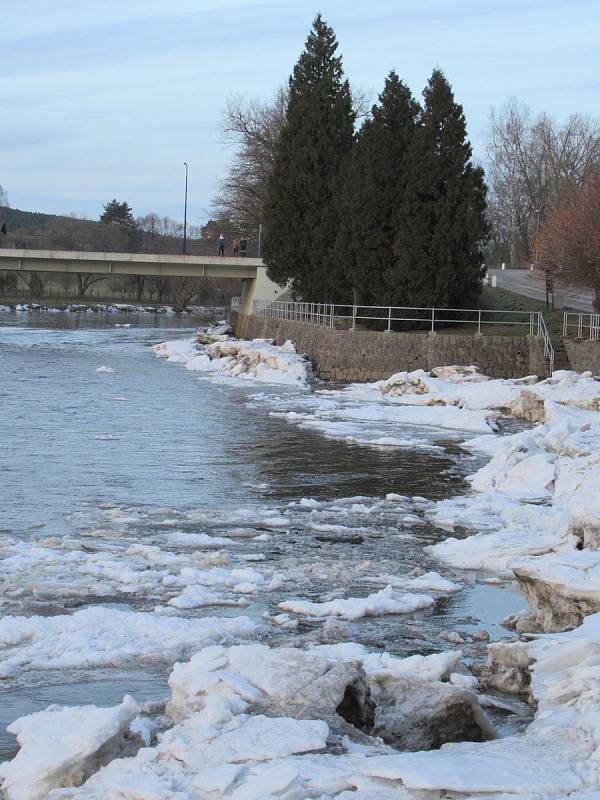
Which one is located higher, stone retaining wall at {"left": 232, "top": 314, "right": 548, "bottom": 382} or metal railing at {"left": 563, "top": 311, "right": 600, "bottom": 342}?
metal railing at {"left": 563, "top": 311, "right": 600, "bottom": 342}

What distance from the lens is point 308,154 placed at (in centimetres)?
4678

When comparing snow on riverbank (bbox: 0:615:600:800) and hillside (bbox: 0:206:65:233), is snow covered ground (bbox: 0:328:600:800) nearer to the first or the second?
snow on riverbank (bbox: 0:615:600:800)

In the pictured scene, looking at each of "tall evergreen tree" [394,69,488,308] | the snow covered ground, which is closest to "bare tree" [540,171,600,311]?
"tall evergreen tree" [394,69,488,308]

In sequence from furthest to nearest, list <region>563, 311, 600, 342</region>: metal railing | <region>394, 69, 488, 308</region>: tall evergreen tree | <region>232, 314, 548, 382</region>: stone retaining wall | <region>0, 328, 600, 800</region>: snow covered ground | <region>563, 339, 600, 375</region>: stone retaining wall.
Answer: <region>394, 69, 488, 308</region>: tall evergreen tree
<region>232, 314, 548, 382</region>: stone retaining wall
<region>563, 311, 600, 342</region>: metal railing
<region>563, 339, 600, 375</region>: stone retaining wall
<region>0, 328, 600, 800</region>: snow covered ground

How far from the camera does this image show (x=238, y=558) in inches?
454

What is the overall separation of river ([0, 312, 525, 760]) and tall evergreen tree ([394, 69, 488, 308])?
10148 millimetres

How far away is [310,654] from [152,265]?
2273 inches

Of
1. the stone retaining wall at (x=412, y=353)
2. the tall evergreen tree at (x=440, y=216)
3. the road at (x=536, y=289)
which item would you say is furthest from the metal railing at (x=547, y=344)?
the road at (x=536, y=289)

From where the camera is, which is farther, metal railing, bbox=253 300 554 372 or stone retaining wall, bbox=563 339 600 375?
metal railing, bbox=253 300 554 372

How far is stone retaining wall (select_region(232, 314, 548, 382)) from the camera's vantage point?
3400 centimetres

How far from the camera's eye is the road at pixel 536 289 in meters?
45.0

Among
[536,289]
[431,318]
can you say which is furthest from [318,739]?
[536,289]

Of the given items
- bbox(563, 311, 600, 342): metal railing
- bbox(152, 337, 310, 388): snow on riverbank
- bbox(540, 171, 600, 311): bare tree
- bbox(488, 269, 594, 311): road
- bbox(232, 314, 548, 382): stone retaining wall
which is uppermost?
bbox(540, 171, 600, 311): bare tree

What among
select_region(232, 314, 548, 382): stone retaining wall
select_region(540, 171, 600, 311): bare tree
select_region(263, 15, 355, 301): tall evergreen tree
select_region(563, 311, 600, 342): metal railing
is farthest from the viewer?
select_region(263, 15, 355, 301): tall evergreen tree
